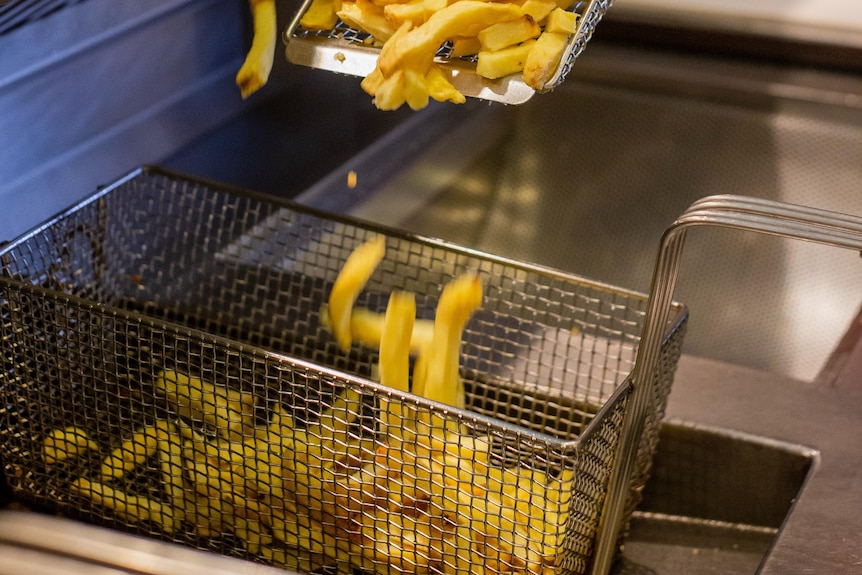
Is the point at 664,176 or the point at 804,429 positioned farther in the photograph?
the point at 664,176

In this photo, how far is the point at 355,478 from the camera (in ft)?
2.47

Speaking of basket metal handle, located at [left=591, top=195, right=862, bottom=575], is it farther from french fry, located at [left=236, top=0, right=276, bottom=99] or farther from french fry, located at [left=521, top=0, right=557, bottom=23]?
french fry, located at [left=236, top=0, right=276, bottom=99]

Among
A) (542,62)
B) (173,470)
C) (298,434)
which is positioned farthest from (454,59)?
(173,470)

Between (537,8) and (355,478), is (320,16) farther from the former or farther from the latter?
(355,478)

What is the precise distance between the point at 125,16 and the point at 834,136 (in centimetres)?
130

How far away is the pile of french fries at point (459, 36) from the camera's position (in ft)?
2.43

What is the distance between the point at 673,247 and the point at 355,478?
0.33 m

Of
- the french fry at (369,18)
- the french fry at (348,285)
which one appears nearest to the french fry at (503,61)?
the french fry at (369,18)

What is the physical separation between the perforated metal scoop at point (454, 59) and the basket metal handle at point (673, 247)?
181 millimetres

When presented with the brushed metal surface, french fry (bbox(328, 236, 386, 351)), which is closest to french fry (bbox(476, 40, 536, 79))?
french fry (bbox(328, 236, 386, 351))

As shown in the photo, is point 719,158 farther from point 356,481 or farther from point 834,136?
point 356,481

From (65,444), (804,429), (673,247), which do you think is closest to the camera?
(673,247)

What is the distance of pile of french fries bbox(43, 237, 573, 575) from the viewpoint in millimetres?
728

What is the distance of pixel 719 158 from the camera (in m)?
1.71
